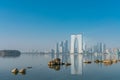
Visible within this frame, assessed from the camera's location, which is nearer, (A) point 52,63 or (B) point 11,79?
(B) point 11,79

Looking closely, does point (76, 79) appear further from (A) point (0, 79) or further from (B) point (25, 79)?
(A) point (0, 79)

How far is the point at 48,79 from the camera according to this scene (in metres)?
61.1

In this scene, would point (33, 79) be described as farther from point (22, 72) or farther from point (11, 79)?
point (22, 72)

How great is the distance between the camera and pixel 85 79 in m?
60.9

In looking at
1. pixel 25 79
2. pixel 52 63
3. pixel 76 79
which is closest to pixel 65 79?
pixel 76 79

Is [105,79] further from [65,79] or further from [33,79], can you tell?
[33,79]

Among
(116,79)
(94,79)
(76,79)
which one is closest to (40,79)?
(76,79)

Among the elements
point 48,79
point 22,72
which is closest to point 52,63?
point 22,72

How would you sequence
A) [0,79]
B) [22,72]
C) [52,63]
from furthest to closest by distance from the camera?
1. [52,63]
2. [22,72]
3. [0,79]

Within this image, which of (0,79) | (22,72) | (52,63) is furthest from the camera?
(52,63)

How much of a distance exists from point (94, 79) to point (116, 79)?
6.30 meters

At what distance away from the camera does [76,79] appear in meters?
60.3

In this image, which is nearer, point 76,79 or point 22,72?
point 76,79

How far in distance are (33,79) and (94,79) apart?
54.4 ft
